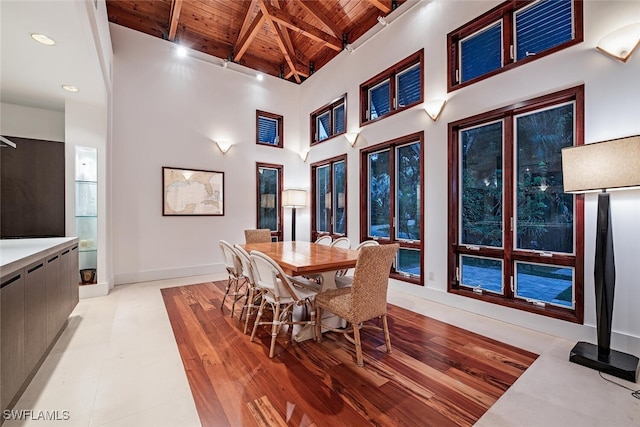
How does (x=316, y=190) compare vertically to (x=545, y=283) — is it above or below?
above

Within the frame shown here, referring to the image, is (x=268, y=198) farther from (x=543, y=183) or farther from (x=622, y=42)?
(x=622, y=42)

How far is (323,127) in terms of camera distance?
20.8ft

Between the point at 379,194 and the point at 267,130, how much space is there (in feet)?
10.6

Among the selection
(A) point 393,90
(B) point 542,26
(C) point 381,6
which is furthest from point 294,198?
→ (B) point 542,26

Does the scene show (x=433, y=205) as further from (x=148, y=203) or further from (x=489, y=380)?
(x=148, y=203)

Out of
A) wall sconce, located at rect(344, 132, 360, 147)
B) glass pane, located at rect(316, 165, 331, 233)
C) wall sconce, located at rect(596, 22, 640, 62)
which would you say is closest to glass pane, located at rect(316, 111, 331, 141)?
glass pane, located at rect(316, 165, 331, 233)

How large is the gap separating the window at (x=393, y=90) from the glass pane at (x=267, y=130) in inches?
94.8

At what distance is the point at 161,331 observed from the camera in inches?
113

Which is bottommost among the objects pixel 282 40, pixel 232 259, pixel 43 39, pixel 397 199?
pixel 232 259

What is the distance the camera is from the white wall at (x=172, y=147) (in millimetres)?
4773

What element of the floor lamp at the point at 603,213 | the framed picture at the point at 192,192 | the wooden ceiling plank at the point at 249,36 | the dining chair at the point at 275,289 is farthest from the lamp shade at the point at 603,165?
the framed picture at the point at 192,192

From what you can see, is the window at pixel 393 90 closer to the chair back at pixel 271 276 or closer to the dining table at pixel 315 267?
the dining table at pixel 315 267

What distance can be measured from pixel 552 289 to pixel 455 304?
104 cm

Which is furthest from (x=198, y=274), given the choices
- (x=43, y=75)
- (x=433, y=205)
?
(x=433, y=205)
